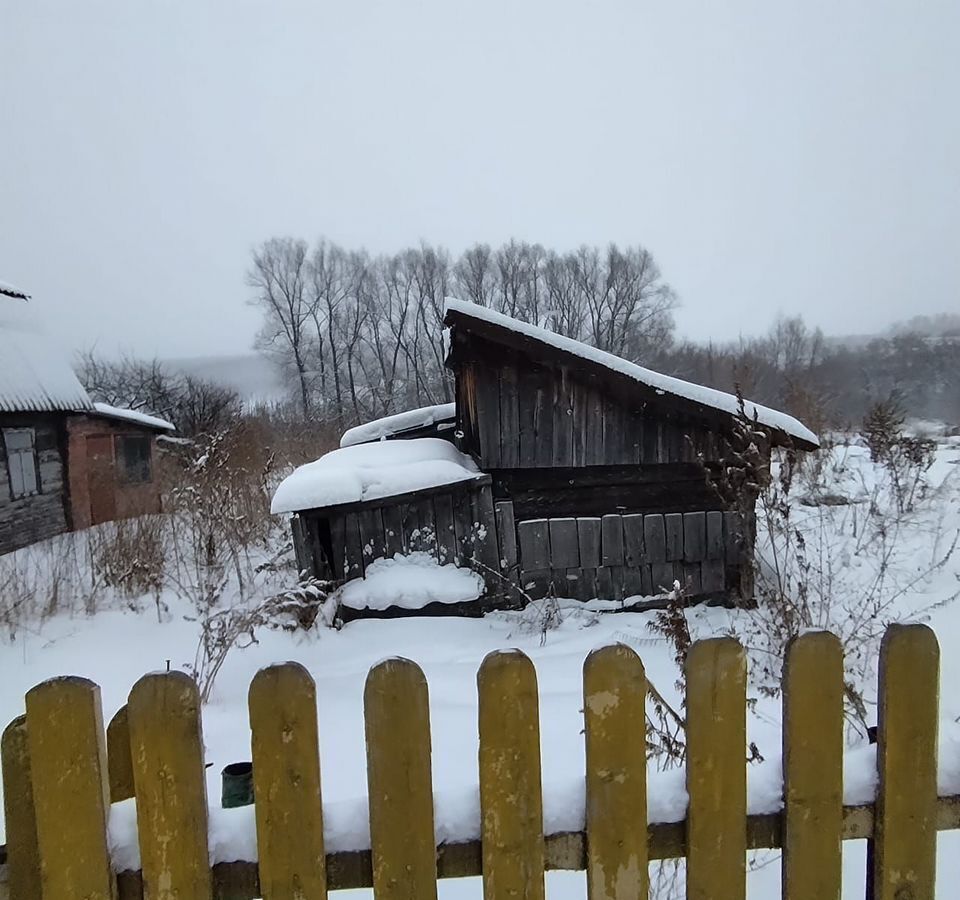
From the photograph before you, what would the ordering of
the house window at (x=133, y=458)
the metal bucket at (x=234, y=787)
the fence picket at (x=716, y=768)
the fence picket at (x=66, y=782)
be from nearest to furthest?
the fence picket at (x=66, y=782), the fence picket at (x=716, y=768), the metal bucket at (x=234, y=787), the house window at (x=133, y=458)

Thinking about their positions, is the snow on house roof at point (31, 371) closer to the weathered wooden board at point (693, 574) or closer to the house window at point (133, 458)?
the house window at point (133, 458)

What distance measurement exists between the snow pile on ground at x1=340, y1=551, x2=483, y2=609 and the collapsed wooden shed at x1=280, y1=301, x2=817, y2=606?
0.45 feet

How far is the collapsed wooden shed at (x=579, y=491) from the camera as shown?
700 cm

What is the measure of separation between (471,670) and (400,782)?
13.3 ft

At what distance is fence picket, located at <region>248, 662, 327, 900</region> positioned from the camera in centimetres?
120

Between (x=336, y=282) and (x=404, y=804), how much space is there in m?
40.9

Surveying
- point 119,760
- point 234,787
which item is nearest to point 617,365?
point 234,787

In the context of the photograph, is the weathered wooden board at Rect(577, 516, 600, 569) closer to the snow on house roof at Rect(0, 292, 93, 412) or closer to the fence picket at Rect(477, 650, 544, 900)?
the fence picket at Rect(477, 650, 544, 900)

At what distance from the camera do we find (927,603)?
5930mm

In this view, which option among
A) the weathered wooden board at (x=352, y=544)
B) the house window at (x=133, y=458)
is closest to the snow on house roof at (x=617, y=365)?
the weathered wooden board at (x=352, y=544)

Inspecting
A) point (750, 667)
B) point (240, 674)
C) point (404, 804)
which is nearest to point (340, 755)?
point (240, 674)

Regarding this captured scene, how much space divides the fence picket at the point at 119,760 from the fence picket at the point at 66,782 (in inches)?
4.1

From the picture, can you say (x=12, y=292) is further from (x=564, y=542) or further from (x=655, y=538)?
(x=655, y=538)

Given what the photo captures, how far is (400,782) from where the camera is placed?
3.97ft
